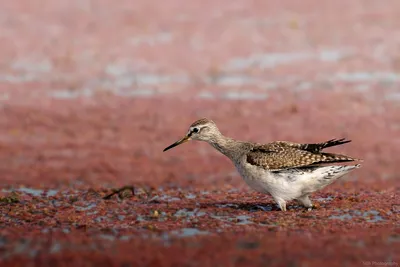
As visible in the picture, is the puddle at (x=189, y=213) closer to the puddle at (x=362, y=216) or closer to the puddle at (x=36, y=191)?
Answer: the puddle at (x=362, y=216)

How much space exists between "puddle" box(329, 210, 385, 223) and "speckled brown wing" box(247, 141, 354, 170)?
0.90 m

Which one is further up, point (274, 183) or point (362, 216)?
point (274, 183)

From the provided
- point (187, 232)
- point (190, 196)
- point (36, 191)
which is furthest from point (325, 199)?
point (36, 191)

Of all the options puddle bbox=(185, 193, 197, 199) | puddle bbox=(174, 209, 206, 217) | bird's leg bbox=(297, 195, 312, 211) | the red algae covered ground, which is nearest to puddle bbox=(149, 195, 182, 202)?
the red algae covered ground

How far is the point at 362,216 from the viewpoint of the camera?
12.1 m

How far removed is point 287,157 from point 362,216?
1.49 meters

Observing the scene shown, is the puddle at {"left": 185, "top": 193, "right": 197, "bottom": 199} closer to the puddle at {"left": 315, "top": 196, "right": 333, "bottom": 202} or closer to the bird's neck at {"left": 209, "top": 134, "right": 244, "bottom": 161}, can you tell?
the bird's neck at {"left": 209, "top": 134, "right": 244, "bottom": 161}

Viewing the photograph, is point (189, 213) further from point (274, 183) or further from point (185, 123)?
point (185, 123)

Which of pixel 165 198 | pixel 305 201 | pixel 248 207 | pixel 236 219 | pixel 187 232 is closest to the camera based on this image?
pixel 187 232

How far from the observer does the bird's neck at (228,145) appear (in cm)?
1296

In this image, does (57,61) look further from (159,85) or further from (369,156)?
(369,156)

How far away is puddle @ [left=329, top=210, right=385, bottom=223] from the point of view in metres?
11.9

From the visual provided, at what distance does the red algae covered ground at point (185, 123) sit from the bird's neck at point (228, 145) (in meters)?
0.87

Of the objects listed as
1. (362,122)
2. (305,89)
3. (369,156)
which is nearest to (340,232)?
(369,156)
